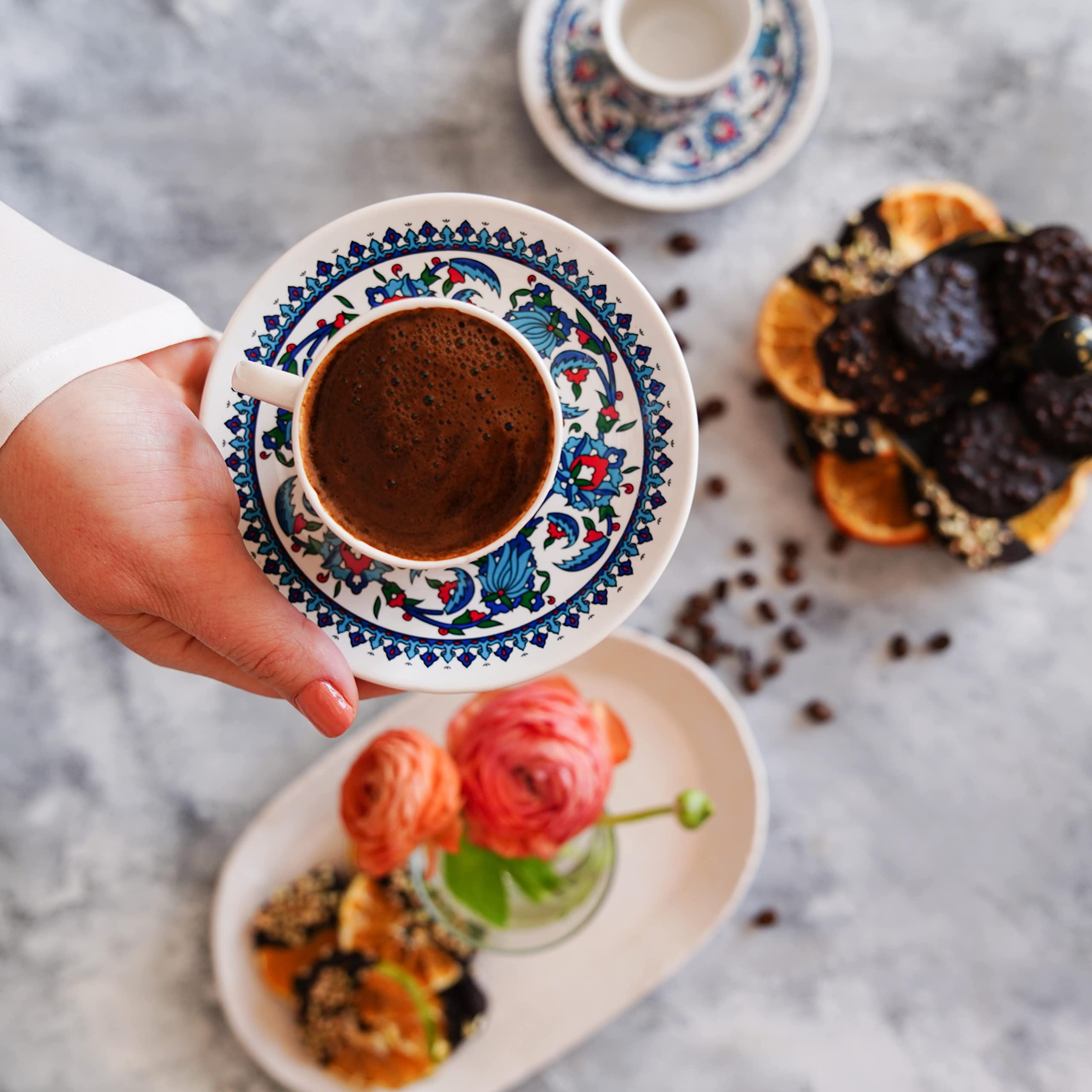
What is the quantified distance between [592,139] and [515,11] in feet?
1.05

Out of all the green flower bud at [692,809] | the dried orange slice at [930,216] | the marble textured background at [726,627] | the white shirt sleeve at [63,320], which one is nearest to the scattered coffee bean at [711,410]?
the marble textured background at [726,627]

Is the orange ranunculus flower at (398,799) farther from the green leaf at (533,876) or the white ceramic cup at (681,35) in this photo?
the white ceramic cup at (681,35)

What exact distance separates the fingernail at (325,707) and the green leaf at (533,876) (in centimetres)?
54

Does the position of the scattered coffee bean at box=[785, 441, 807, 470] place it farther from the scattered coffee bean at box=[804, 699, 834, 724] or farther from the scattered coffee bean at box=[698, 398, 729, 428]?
the scattered coffee bean at box=[804, 699, 834, 724]

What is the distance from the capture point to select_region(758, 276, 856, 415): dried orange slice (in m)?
1.83

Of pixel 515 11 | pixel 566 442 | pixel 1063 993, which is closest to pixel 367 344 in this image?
pixel 566 442

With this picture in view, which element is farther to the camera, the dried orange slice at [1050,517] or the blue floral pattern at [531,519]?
the dried orange slice at [1050,517]

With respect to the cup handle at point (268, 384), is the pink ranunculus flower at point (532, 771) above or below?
below

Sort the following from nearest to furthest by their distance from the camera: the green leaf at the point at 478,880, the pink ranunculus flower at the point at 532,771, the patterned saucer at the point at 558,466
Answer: the patterned saucer at the point at 558,466
the pink ranunculus flower at the point at 532,771
the green leaf at the point at 478,880

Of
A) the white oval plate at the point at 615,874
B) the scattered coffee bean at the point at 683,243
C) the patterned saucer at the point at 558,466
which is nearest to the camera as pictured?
the patterned saucer at the point at 558,466

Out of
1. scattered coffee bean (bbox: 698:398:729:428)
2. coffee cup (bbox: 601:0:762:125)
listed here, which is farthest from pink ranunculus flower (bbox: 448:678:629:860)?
coffee cup (bbox: 601:0:762:125)

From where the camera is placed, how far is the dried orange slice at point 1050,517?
1.87 metres

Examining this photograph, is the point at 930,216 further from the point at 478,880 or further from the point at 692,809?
the point at 478,880

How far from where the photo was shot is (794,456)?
1944mm
